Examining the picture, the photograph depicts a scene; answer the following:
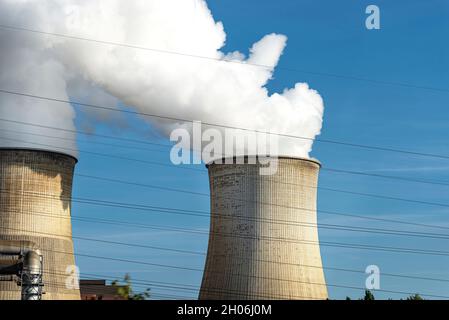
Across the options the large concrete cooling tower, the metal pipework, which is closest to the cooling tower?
the metal pipework

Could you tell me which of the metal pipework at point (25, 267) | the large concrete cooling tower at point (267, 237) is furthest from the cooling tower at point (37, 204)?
the large concrete cooling tower at point (267, 237)

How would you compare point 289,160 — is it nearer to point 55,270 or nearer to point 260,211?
point 260,211

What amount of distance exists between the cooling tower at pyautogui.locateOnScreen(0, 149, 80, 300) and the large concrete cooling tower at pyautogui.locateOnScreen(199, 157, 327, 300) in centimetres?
465

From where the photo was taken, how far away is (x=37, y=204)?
924 inches

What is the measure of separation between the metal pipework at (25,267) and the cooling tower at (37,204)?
166 centimetres

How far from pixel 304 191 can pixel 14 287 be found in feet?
29.6

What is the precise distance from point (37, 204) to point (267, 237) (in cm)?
681

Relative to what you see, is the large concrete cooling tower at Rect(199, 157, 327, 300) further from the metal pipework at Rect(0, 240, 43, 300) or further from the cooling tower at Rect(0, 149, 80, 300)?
the metal pipework at Rect(0, 240, 43, 300)

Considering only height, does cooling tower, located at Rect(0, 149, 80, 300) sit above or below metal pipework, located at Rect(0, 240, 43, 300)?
above

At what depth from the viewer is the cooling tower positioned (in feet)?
76.7

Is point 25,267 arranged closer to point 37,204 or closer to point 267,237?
point 37,204

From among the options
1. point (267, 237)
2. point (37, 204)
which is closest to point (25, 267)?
point (37, 204)

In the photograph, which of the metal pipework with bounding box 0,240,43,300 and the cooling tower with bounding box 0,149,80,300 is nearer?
the metal pipework with bounding box 0,240,43,300

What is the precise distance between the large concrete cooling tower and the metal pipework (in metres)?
5.62
